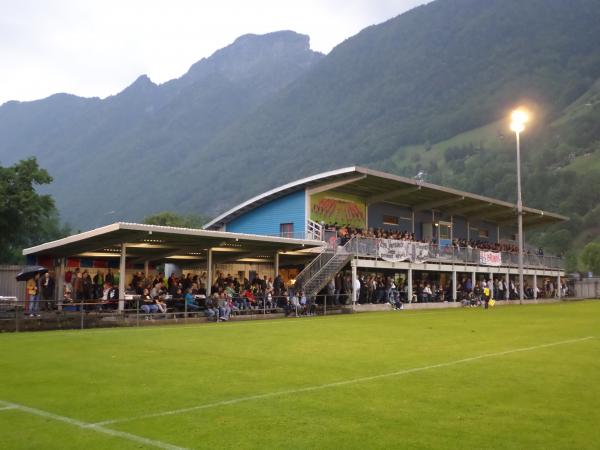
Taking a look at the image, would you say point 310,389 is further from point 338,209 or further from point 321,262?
point 338,209

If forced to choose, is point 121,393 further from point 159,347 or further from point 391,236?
point 391,236

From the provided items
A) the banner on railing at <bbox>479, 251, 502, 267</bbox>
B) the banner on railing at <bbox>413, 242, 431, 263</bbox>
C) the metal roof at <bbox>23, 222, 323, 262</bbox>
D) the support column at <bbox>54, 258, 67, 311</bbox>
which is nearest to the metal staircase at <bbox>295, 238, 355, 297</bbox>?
the metal roof at <bbox>23, 222, 323, 262</bbox>

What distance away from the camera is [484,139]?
154 m

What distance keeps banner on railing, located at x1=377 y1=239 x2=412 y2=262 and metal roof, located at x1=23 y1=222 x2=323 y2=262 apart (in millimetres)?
4617

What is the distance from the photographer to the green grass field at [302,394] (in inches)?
239

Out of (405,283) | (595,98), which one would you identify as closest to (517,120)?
(405,283)

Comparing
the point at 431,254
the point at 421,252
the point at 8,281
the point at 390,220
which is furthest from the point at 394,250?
the point at 8,281

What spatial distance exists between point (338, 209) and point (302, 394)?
30495 mm

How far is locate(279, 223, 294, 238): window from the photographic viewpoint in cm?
3661

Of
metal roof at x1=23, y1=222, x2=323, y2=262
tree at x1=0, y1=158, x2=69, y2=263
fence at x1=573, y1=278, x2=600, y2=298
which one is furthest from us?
fence at x1=573, y1=278, x2=600, y2=298

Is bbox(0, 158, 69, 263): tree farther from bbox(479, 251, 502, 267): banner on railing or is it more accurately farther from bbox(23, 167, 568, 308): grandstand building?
bbox(479, 251, 502, 267): banner on railing

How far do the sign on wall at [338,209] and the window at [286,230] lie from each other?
146 centimetres

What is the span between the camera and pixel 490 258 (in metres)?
43.2

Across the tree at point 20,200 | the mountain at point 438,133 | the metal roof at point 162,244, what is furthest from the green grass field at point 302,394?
the mountain at point 438,133
